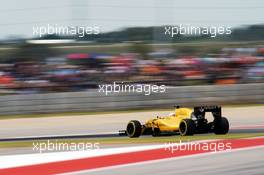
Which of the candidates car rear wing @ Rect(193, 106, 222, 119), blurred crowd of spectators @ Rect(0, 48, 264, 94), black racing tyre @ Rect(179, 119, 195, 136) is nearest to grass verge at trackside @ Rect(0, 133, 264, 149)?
black racing tyre @ Rect(179, 119, 195, 136)

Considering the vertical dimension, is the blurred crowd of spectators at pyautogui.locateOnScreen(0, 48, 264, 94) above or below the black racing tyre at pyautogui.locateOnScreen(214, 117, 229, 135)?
above

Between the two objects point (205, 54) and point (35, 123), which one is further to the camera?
point (205, 54)

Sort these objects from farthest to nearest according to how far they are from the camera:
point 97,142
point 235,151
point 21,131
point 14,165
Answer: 1. point 21,131
2. point 97,142
3. point 235,151
4. point 14,165

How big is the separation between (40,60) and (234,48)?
499 cm

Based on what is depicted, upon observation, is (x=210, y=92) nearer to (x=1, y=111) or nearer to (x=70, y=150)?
(x=1, y=111)

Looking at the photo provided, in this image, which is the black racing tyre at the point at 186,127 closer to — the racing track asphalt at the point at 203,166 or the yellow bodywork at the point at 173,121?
the yellow bodywork at the point at 173,121

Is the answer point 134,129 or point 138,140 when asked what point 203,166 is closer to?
point 138,140

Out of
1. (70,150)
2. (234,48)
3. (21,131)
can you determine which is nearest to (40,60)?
(21,131)

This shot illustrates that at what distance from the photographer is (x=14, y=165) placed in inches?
297

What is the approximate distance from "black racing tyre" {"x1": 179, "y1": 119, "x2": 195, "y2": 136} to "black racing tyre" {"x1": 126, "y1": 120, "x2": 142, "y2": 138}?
690 millimetres

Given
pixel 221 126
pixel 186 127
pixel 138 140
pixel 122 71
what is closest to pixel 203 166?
pixel 186 127

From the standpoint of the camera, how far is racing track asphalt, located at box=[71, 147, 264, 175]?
671 cm

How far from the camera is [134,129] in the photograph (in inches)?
388

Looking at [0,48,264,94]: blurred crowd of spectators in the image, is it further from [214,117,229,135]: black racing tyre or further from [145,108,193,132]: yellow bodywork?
[214,117,229,135]: black racing tyre
